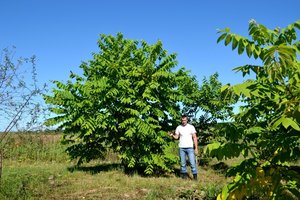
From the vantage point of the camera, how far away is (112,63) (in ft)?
37.1

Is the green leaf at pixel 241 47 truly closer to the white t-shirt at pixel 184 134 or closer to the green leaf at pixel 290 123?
the green leaf at pixel 290 123

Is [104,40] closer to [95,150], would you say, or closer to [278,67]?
[95,150]

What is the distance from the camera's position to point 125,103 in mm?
11250

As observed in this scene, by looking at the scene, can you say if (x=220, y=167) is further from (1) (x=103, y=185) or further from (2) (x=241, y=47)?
(2) (x=241, y=47)

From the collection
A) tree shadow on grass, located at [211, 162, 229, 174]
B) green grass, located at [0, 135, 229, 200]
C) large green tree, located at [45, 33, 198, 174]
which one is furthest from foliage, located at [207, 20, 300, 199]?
tree shadow on grass, located at [211, 162, 229, 174]

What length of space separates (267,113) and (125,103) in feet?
24.6

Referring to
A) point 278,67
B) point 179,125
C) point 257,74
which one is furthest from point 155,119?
point 278,67

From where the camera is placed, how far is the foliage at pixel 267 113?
3.45 m

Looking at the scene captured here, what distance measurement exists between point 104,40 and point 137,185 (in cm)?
459

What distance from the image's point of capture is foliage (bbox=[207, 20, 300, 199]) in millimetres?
3445

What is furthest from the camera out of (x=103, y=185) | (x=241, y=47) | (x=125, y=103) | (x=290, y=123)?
(x=125, y=103)

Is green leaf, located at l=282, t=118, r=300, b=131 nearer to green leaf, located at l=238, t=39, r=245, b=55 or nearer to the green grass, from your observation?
green leaf, located at l=238, t=39, r=245, b=55

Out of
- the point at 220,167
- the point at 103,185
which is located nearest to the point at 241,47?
the point at 103,185

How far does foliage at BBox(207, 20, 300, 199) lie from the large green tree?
7049 mm
